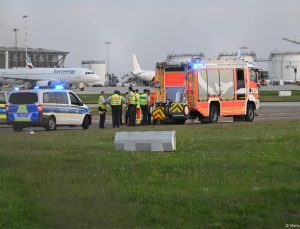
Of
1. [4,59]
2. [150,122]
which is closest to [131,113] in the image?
[150,122]

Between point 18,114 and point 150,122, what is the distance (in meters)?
7.53

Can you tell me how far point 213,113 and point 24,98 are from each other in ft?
31.0

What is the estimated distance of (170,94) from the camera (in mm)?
34031

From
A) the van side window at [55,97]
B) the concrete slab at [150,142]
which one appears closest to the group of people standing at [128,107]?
the van side window at [55,97]

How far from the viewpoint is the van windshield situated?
29.8m

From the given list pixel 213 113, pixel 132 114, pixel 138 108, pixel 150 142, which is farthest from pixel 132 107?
pixel 150 142

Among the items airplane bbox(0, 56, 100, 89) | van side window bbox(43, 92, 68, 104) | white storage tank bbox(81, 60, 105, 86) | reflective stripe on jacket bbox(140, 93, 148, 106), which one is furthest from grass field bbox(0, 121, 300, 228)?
white storage tank bbox(81, 60, 105, 86)

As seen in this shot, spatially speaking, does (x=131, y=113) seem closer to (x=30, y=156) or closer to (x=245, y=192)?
(x=30, y=156)

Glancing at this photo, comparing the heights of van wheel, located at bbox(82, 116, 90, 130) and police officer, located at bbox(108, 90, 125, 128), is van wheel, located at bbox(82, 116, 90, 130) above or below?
below

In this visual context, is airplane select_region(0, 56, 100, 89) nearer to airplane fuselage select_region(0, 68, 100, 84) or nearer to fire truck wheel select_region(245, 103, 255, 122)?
airplane fuselage select_region(0, 68, 100, 84)

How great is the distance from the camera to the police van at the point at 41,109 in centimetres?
2952

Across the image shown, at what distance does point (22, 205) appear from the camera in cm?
1039

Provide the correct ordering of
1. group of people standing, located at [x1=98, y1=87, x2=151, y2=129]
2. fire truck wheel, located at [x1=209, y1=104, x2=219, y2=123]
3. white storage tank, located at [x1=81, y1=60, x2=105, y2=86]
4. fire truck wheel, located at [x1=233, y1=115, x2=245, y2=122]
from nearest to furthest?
1. group of people standing, located at [x1=98, y1=87, x2=151, y2=129]
2. fire truck wheel, located at [x1=209, y1=104, x2=219, y2=123]
3. fire truck wheel, located at [x1=233, y1=115, x2=245, y2=122]
4. white storage tank, located at [x1=81, y1=60, x2=105, y2=86]

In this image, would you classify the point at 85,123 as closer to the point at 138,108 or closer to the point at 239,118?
the point at 138,108
